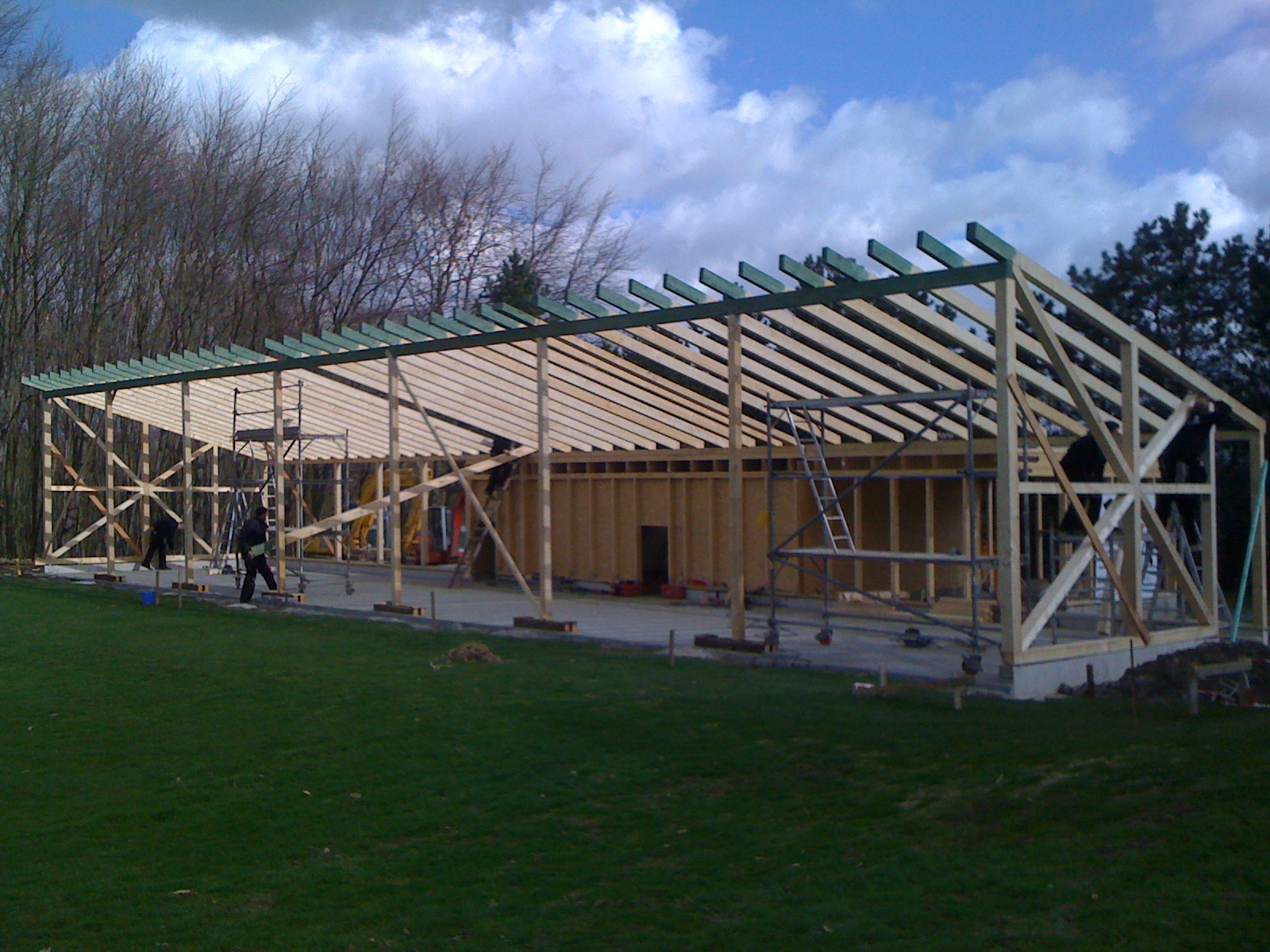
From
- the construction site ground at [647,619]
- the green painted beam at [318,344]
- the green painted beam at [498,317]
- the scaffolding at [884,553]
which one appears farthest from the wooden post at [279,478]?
the scaffolding at [884,553]

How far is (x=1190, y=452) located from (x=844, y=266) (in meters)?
4.98

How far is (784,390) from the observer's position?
1552 cm

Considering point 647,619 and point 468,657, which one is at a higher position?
point 647,619

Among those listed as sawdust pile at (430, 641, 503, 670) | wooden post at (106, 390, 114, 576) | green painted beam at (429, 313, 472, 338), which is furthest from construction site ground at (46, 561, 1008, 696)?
green painted beam at (429, 313, 472, 338)

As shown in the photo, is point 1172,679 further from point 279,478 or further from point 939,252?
point 279,478

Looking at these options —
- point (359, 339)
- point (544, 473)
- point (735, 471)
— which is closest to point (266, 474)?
point (359, 339)

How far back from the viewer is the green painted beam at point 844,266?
1057cm

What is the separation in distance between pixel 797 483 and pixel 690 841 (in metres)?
12.0

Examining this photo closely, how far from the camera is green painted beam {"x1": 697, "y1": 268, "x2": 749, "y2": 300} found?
12.0 meters

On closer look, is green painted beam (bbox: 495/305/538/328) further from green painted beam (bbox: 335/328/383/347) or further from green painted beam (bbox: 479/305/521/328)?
green painted beam (bbox: 335/328/383/347)

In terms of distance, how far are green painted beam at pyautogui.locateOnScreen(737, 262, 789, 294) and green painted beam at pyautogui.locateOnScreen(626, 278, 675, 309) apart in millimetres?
1274

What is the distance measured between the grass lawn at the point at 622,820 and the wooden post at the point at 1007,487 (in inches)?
29.1

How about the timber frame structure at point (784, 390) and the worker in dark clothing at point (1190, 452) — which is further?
the worker in dark clothing at point (1190, 452)

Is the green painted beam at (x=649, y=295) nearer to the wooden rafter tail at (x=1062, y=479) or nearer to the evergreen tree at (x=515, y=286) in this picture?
the wooden rafter tail at (x=1062, y=479)
